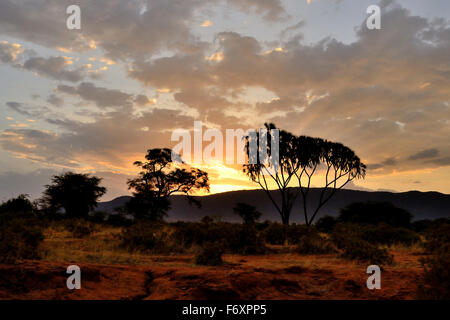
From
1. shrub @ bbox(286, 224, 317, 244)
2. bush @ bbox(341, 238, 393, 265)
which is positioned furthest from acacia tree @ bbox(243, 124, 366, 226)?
bush @ bbox(341, 238, 393, 265)

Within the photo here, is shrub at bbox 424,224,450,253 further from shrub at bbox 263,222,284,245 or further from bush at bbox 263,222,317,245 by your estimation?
shrub at bbox 263,222,284,245

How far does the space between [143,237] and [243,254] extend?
12.5ft

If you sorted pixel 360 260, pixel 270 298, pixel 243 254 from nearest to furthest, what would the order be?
pixel 270 298, pixel 360 260, pixel 243 254

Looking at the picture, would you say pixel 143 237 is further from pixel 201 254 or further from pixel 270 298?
pixel 270 298

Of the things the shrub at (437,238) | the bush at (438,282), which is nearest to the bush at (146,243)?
the bush at (438,282)

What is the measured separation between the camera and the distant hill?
116794 mm

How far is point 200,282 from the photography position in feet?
19.2

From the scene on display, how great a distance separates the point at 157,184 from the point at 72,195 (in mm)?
10213

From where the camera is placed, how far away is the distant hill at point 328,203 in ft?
383

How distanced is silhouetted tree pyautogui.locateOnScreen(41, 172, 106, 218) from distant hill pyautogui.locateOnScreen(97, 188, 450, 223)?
7533 centimetres

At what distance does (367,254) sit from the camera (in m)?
9.83

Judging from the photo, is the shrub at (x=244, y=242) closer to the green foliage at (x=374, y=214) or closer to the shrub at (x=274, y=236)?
the shrub at (x=274, y=236)
